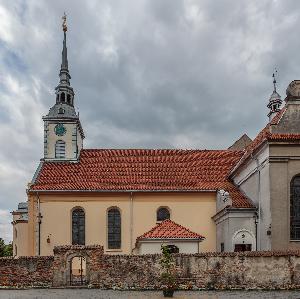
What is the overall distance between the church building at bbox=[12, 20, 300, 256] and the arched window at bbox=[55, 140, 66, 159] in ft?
0.29

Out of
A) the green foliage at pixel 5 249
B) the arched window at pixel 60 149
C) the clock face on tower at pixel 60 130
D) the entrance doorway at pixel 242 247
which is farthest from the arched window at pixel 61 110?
the green foliage at pixel 5 249

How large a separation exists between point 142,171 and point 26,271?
54.8ft

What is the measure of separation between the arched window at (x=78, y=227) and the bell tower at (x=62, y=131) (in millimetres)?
5766

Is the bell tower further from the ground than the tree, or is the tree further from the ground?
the bell tower

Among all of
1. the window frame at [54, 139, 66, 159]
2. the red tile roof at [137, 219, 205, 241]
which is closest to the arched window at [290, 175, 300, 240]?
the red tile roof at [137, 219, 205, 241]

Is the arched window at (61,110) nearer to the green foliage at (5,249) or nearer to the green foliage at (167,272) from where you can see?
the green foliage at (167,272)

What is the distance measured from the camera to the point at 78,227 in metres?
43.2

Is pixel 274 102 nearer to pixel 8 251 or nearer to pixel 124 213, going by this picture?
pixel 124 213

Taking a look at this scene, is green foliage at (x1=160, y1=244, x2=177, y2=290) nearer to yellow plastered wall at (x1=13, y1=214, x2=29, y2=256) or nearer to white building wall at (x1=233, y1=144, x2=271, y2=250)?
white building wall at (x1=233, y1=144, x2=271, y2=250)

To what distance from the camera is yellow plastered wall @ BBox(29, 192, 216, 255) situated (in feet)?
140

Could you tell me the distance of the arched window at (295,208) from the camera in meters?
32.8

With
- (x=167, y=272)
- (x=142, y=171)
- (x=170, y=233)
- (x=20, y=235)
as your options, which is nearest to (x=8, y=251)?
A: (x=20, y=235)

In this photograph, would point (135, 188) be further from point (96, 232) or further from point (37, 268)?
point (37, 268)

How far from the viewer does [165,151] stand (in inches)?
1917
